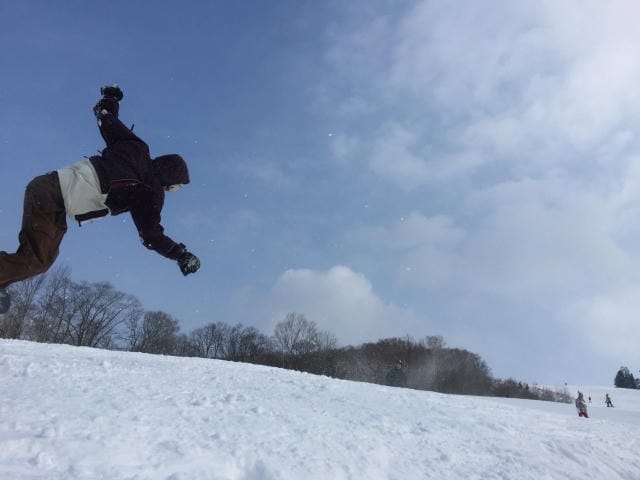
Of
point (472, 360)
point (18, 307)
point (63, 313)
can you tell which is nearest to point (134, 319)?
point (63, 313)

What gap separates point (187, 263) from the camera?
10.7ft

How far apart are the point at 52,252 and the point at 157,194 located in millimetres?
835

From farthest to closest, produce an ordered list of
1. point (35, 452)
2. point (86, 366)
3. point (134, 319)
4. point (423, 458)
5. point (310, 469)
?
point (134, 319) < point (86, 366) < point (423, 458) < point (310, 469) < point (35, 452)

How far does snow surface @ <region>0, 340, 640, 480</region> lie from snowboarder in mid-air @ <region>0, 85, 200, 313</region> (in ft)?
4.16

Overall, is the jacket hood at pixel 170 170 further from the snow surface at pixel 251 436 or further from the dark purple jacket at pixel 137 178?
the snow surface at pixel 251 436

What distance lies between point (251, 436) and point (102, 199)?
2.50m

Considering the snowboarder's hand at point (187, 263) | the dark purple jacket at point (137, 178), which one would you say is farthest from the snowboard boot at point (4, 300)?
the snowboarder's hand at point (187, 263)

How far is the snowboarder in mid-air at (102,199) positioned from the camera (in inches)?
121

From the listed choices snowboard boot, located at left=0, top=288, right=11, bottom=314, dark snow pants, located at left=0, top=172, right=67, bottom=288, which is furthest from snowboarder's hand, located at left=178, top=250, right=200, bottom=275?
snowboard boot, located at left=0, top=288, right=11, bottom=314

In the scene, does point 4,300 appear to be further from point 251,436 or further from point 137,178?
point 251,436

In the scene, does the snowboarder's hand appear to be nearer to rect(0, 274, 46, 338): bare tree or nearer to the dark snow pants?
the dark snow pants

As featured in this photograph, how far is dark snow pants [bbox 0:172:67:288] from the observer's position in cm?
304

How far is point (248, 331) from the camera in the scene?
73000mm

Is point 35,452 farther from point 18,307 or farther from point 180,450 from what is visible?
point 18,307
